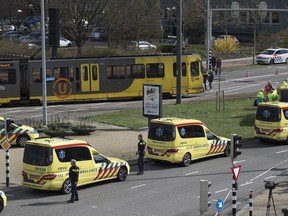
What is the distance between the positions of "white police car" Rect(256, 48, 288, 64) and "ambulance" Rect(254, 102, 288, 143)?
39035mm

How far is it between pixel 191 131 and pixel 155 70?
21028mm

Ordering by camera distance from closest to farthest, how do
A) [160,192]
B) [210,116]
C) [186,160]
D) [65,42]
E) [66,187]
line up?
1. [66,187]
2. [160,192]
3. [186,160]
4. [210,116]
5. [65,42]

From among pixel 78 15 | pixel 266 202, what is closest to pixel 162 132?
pixel 266 202

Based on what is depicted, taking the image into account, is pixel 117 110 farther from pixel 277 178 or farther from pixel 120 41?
pixel 120 41

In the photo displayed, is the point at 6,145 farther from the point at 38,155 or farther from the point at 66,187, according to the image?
the point at 66,187

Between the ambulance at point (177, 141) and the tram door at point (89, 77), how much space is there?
1949 centimetres

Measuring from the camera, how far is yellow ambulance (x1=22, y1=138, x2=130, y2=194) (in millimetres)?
22438

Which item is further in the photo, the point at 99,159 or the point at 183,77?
the point at 183,77

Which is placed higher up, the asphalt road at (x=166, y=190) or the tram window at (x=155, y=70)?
the tram window at (x=155, y=70)

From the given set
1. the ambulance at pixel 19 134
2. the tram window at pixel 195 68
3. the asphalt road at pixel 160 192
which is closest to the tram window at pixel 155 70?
the tram window at pixel 195 68

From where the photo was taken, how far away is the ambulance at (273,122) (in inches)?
1246

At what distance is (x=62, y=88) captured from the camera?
4591 centimetres

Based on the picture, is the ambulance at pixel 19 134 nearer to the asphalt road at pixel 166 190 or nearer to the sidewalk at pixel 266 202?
the asphalt road at pixel 166 190

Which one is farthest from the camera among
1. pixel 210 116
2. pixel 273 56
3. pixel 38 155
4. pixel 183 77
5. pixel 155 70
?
pixel 273 56
